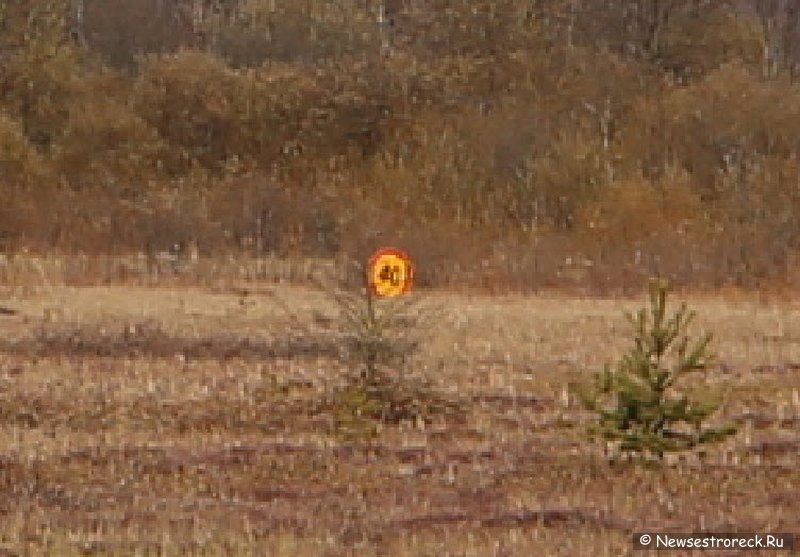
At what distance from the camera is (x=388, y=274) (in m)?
15.3

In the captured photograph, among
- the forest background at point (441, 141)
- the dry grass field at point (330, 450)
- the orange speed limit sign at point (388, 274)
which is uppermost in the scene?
the forest background at point (441, 141)

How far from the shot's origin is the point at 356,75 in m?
41.2

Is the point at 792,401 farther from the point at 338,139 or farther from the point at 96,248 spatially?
the point at 338,139

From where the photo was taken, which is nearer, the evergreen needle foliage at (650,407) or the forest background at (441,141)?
the evergreen needle foliage at (650,407)

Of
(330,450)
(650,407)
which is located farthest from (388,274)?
(650,407)

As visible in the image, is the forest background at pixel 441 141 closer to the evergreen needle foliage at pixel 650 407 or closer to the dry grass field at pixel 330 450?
the dry grass field at pixel 330 450

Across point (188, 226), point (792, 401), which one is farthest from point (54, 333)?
point (188, 226)

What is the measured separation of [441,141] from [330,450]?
27335 millimetres

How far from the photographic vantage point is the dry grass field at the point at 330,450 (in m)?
9.15

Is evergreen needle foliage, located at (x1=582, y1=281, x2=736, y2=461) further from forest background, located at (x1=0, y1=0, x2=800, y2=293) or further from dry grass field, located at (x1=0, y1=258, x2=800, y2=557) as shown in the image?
forest background, located at (x1=0, y1=0, x2=800, y2=293)

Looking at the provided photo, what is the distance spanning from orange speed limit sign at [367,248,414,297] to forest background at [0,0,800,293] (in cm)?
1339

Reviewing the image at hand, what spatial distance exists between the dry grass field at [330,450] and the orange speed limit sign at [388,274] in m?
0.77

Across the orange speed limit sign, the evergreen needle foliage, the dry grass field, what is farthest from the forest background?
the evergreen needle foliage

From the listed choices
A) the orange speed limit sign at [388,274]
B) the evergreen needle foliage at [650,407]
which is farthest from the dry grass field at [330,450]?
the orange speed limit sign at [388,274]
